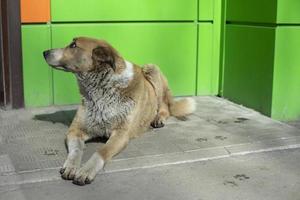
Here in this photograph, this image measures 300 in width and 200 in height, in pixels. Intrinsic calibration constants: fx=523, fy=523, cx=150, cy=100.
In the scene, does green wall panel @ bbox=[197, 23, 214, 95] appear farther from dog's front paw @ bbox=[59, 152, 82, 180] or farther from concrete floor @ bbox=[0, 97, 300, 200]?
dog's front paw @ bbox=[59, 152, 82, 180]

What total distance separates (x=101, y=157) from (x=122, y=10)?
2.78 m

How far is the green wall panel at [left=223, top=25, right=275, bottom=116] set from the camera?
6281 mm

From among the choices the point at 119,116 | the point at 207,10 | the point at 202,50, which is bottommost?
the point at 119,116

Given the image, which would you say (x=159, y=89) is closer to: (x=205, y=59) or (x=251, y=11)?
(x=205, y=59)

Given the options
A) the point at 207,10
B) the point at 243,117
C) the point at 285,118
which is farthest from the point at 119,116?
the point at 207,10

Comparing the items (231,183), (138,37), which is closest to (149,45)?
(138,37)

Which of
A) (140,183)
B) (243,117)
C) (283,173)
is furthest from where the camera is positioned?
(243,117)

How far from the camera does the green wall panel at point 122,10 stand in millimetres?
6574

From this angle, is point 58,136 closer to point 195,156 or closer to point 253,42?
point 195,156

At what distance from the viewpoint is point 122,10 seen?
22.3 feet

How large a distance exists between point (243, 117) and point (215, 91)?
1244 mm

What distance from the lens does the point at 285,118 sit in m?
6.37

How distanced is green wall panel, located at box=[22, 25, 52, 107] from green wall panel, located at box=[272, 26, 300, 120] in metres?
2.81

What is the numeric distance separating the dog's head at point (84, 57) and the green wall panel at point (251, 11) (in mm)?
2168
